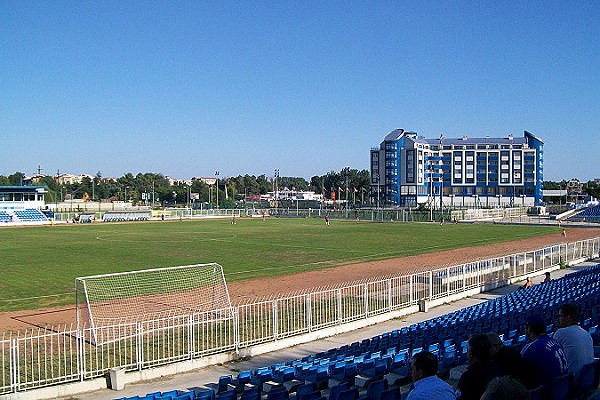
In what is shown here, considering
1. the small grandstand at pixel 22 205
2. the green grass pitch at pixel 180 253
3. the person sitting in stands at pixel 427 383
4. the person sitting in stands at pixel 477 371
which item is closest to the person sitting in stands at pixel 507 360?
the person sitting in stands at pixel 477 371

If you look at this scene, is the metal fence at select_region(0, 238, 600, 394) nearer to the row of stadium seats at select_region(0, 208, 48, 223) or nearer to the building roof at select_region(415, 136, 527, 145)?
the row of stadium seats at select_region(0, 208, 48, 223)

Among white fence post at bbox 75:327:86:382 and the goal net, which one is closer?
white fence post at bbox 75:327:86:382

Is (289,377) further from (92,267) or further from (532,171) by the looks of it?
(532,171)

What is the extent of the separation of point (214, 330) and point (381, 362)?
773 cm

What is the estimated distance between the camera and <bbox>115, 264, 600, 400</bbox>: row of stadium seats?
833 cm

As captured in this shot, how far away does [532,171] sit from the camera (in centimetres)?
13825

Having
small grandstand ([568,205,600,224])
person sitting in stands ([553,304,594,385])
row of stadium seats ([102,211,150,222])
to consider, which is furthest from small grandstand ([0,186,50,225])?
person sitting in stands ([553,304,594,385])

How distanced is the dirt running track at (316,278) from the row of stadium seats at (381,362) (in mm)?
9857

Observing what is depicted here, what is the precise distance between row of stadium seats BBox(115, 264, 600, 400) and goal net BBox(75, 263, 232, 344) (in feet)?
17.1

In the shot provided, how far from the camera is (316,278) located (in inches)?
1180

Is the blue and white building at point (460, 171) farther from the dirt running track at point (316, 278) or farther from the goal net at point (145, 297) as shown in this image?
the goal net at point (145, 297)

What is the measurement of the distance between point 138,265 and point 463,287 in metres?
19.5

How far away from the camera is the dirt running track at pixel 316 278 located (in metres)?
19.8

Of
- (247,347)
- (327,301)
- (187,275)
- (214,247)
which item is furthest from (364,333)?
(214,247)
